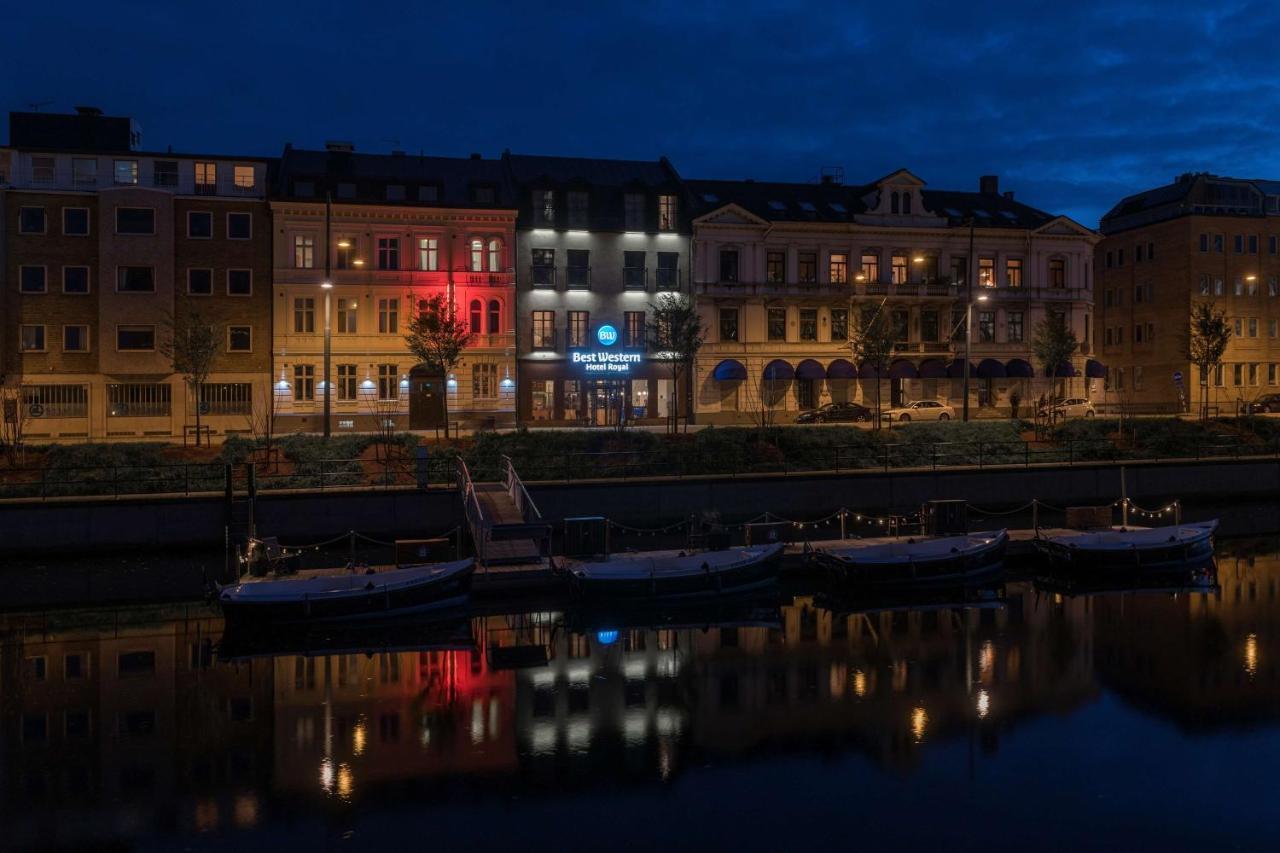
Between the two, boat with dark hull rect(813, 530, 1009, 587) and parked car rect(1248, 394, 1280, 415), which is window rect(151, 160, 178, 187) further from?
parked car rect(1248, 394, 1280, 415)

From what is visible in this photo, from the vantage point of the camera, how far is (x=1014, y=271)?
63031 mm

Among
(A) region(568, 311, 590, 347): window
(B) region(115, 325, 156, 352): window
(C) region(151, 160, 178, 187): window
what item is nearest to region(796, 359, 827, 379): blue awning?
(A) region(568, 311, 590, 347): window

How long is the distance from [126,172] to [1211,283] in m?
67.4

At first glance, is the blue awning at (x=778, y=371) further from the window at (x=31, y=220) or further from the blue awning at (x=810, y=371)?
the window at (x=31, y=220)

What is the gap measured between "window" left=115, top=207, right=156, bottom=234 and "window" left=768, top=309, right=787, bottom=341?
33407 millimetres

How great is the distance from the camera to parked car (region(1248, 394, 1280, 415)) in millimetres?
60375

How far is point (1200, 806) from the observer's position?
14711 mm

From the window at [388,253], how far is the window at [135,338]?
11755 millimetres

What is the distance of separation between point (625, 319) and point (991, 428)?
21.1m

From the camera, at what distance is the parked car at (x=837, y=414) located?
176ft

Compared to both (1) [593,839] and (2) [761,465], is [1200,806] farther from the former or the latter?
(2) [761,465]

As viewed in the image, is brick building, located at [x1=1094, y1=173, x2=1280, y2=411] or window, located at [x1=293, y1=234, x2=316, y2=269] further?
brick building, located at [x1=1094, y1=173, x2=1280, y2=411]

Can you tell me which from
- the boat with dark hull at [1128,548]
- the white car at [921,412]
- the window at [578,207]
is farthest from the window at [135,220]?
the boat with dark hull at [1128,548]

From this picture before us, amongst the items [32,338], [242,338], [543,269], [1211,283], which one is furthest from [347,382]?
[1211,283]
